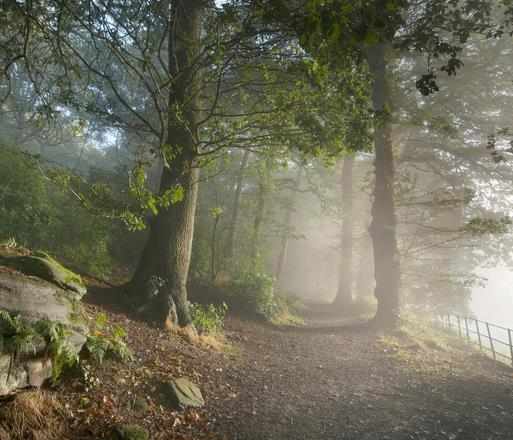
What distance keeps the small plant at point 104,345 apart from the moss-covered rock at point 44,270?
2.12ft

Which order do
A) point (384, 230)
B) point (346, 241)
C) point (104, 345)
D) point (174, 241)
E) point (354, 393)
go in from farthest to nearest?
1. point (346, 241)
2. point (384, 230)
3. point (174, 241)
4. point (354, 393)
5. point (104, 345)

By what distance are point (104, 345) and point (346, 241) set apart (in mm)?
18384

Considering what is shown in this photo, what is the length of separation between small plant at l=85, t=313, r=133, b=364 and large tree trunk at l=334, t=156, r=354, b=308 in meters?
16.9

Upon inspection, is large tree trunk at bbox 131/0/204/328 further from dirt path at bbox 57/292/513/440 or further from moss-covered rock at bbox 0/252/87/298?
moss-covered rock at bbox 0/252/87/298

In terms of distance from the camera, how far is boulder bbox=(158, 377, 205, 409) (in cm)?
444

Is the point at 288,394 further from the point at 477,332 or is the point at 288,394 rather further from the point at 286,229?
the point at 286,229

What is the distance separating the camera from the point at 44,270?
196 inches

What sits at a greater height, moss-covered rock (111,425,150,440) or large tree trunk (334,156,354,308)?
large tree trunk (334,156,354,308)

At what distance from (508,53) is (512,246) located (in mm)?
13307

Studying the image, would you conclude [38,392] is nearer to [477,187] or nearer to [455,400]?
[455,400]

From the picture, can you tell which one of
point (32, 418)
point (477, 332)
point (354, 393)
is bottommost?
point (354, 393)

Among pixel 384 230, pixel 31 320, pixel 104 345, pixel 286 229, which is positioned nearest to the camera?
pixel 31 320

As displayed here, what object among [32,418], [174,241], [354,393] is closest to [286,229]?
[174,241]

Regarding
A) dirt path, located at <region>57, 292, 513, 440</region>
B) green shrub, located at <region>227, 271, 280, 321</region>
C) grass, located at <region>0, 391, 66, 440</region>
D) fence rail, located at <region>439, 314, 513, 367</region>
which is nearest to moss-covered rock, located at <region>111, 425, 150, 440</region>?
dirt path, located at <region>57, 292, 513, 440</region>
